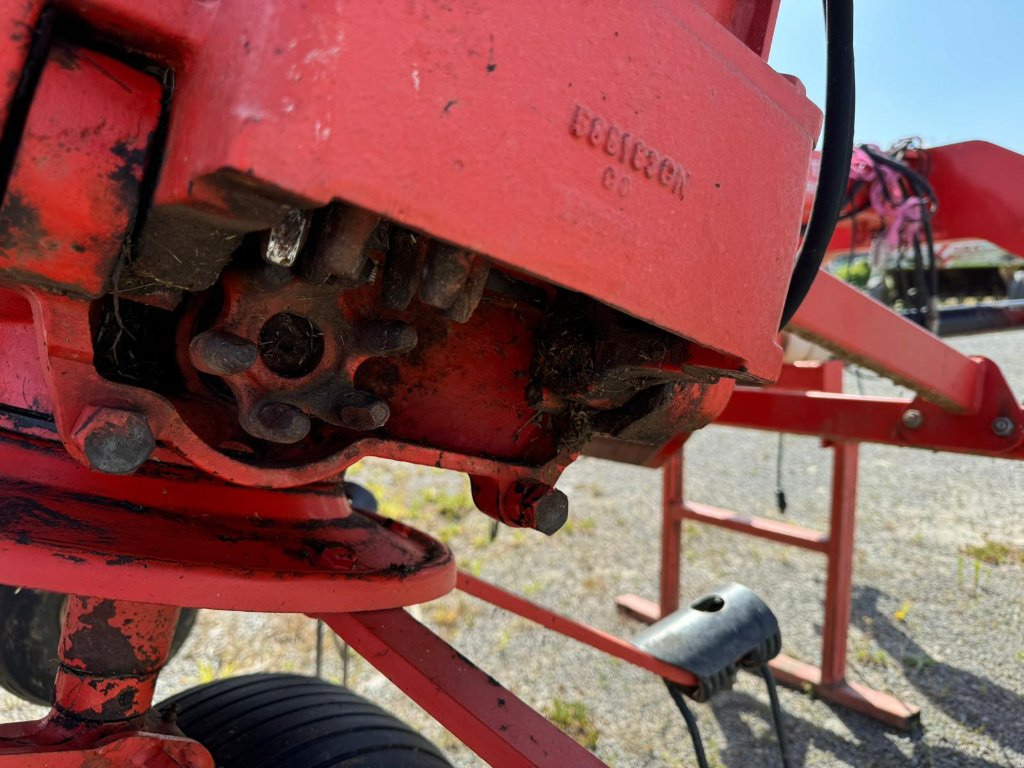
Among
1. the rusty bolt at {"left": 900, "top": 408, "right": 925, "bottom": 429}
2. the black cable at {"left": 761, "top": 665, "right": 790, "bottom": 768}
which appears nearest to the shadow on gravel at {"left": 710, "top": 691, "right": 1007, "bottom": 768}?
the black cable at {"left": 761, "top": 665, "right": 790, "bottom": 768}

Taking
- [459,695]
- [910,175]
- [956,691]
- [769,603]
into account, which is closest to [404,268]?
[459,695]

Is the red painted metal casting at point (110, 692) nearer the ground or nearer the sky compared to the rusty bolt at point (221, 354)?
nearer the ground

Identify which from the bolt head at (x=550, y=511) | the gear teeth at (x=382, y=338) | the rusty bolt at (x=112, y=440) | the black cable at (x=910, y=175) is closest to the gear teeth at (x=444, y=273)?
the gear teeth at (x=382, y=338)

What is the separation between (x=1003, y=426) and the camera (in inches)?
73.9

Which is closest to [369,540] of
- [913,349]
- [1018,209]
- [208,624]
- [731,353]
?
[731,353]

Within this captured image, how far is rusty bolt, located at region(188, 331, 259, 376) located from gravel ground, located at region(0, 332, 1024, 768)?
6.48 feet

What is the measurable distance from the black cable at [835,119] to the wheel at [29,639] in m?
1.71

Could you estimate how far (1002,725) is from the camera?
254cm

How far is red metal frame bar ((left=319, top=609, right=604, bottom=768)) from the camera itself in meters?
1.09

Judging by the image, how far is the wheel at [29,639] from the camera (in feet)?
5.65

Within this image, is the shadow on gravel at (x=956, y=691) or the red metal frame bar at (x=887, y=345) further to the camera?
the shadow on gravel at (x=956, y=691)

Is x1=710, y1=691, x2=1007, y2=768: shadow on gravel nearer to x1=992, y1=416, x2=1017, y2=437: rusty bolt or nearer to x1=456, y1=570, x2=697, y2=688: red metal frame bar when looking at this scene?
x1=456, y1=570, x2=697, y2=688: red metal frame bar

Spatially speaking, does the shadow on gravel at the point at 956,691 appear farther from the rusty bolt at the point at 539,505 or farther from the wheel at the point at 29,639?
the wheel at the point at 29,639

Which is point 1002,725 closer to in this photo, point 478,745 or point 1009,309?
point 1009,309
